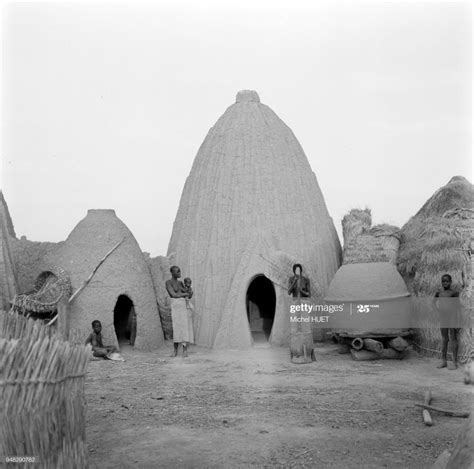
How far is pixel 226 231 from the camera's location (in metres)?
13.0

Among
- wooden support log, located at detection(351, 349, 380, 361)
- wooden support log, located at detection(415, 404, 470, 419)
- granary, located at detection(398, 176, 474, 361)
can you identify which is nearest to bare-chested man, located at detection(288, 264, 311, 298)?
wooden support log, located at detection(351, 349, 380, 361)

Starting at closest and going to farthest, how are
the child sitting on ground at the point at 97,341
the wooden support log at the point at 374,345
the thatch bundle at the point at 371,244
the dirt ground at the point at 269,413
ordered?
the dirt ground at the point at 269,413
the wooden support log at the point at 374,345
the child sitting on ground at the point at 97,341
the thatch bundle at the point at 371,244

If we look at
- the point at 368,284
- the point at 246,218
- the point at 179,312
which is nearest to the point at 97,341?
the point at 179,312

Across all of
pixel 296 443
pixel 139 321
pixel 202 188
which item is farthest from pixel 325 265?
pixel 296 443

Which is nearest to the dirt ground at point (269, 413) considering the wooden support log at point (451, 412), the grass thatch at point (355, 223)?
the wooden support log at point (451, 412)

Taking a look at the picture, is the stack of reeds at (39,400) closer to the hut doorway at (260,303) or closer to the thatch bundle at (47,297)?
the thatch bundle at (47,297)

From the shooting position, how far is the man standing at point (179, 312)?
10289 mm

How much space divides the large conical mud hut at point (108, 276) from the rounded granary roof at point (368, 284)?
3.67 meters

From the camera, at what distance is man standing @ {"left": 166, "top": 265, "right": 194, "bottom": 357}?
1029cm

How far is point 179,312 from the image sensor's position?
10.3 meters

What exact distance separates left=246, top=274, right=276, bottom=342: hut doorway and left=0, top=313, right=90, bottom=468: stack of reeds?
1091cm

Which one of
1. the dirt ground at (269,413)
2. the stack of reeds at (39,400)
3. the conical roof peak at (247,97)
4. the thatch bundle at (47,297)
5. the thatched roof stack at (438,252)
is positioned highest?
the conical roof peak at (247,97)

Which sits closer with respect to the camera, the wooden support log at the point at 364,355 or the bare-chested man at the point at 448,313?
the bare-chested man at the point at 448,313

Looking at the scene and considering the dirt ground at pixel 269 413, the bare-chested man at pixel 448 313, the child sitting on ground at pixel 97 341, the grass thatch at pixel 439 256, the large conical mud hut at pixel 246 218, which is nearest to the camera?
the dirt ground at pixel 269 413
